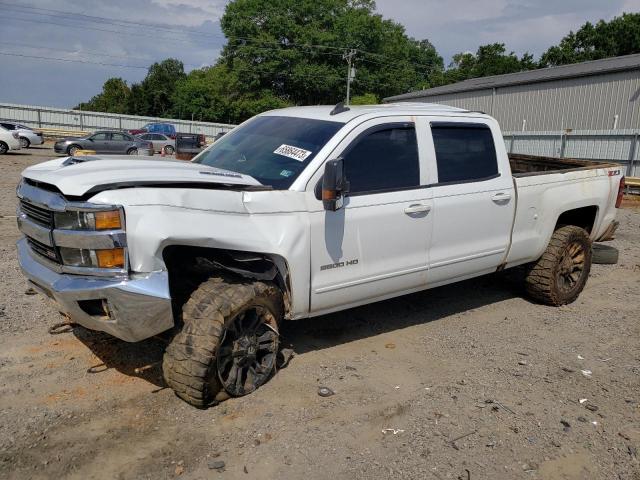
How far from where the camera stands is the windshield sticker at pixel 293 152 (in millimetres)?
4035

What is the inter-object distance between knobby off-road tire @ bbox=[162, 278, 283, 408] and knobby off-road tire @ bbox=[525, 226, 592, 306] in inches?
125

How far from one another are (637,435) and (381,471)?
5.64 ft

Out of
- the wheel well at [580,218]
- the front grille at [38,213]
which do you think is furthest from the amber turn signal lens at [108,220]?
the wheel well at [580,218]

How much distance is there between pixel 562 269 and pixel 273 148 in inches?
136

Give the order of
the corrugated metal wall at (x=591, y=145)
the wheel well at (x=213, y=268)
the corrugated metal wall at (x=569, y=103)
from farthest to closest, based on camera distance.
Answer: the corrugated metal wall at (x=569, y=103) → the corrugated metal wall at (x=591, y=145) → the wheel well at (x=213, y=268)

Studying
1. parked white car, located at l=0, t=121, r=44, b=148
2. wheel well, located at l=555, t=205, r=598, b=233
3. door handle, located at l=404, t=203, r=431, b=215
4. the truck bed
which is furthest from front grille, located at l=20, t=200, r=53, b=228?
parked white car, located at l=0, t=121, r=44, b=148

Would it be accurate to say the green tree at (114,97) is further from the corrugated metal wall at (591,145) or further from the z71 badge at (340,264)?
the z71 badge at (340,264)

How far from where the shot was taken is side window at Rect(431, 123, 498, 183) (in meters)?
4.67

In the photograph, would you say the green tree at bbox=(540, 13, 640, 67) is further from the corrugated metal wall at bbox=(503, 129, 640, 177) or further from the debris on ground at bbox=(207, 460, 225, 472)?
the debris on ground at bbox=(207, 460, 225, 472)

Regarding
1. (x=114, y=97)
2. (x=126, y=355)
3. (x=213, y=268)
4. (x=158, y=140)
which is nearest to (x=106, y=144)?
(x=158, y=140)

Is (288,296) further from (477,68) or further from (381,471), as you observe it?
(477,68)

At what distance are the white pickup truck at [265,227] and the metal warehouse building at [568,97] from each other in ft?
83.0

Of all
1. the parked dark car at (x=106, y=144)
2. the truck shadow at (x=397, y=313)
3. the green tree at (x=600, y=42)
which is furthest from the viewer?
the green tree at (x=600, y=42)

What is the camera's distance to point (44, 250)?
351 cm
